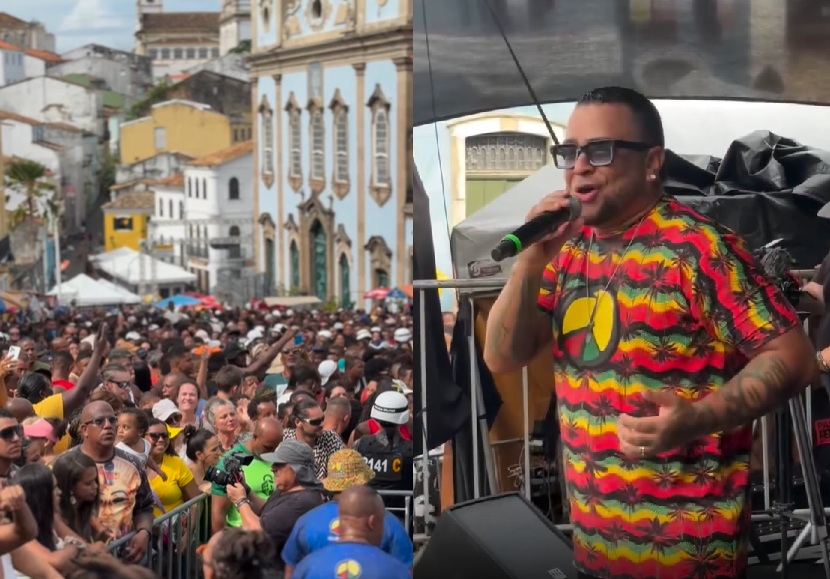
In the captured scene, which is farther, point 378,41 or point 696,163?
point 378,41

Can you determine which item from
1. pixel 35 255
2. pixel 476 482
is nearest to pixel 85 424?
pixel 476 482

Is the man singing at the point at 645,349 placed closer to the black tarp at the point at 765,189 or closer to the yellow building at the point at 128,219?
the black tarp at the point at 765,189

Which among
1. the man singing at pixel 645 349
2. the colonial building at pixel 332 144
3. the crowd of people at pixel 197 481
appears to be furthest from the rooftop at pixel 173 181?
the man singing at pixel 645 349

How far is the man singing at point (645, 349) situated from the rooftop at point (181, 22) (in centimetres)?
10932

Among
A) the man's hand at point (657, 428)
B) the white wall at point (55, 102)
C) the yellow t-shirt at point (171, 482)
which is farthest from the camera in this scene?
the white wall at point (55, 102)

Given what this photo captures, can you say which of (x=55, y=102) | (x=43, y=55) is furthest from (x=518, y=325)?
(x=43, y=55)

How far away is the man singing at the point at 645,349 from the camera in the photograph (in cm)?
316

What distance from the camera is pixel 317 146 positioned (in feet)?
177

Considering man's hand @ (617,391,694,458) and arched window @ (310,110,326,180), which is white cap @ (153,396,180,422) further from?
arched window @ (310,110,326,180)

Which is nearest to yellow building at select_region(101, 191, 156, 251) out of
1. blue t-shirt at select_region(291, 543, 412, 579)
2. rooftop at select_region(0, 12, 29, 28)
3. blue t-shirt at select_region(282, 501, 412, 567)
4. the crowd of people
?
rooftop at select_region(0, 12, 29, 28)

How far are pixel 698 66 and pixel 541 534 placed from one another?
123 cm

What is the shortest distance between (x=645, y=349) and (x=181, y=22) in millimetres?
112460

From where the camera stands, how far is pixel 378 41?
47312mm

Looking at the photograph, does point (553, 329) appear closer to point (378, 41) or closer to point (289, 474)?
point (289, 474)
